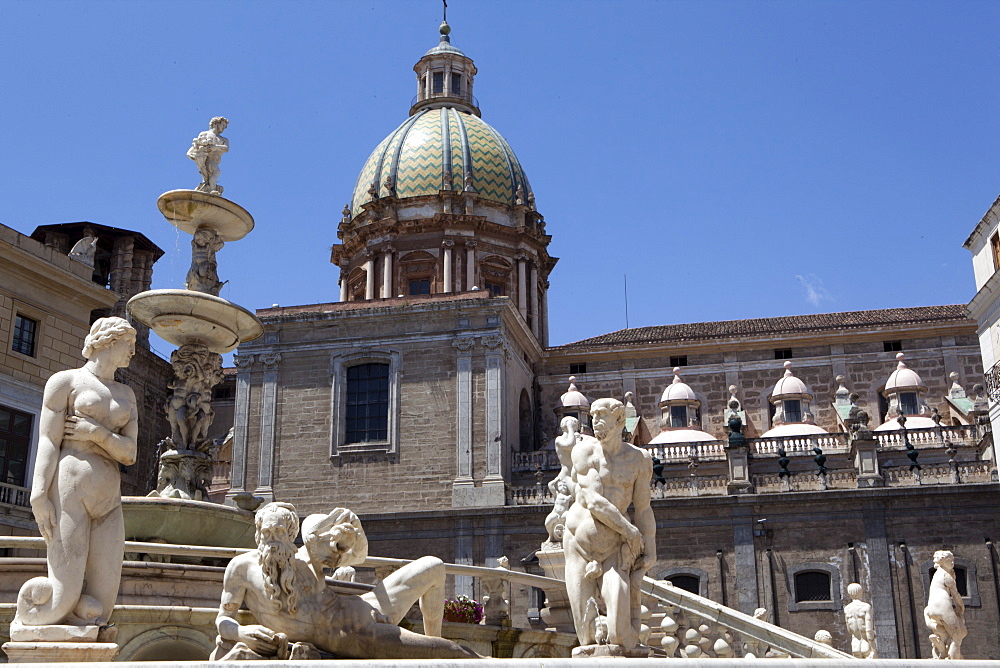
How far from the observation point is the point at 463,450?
3434cm

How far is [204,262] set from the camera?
13.3 m

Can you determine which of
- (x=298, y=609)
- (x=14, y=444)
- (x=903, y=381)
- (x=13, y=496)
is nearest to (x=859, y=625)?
(x=298, y=609)

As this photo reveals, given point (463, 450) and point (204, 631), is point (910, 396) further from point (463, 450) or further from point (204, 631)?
point (204, 631)

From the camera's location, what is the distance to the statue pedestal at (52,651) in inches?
245

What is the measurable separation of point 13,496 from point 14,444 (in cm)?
142

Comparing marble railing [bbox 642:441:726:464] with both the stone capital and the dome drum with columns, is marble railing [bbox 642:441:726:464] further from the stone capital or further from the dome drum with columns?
the stone capital

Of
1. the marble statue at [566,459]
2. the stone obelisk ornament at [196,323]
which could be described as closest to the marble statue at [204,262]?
the stone obelisk ornament at [196,323]

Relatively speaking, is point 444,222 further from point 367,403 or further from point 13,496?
point 13,496

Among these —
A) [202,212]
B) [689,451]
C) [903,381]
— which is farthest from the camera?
[903,381]

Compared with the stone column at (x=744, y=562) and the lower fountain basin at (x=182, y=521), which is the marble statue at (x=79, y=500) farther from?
the stone column at (x=744, y=562)

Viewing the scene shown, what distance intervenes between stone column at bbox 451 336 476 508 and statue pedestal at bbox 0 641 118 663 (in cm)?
2731

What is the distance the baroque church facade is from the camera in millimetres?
30734

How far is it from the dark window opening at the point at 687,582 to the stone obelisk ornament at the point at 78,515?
86.5ft

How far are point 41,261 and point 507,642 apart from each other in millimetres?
19359
